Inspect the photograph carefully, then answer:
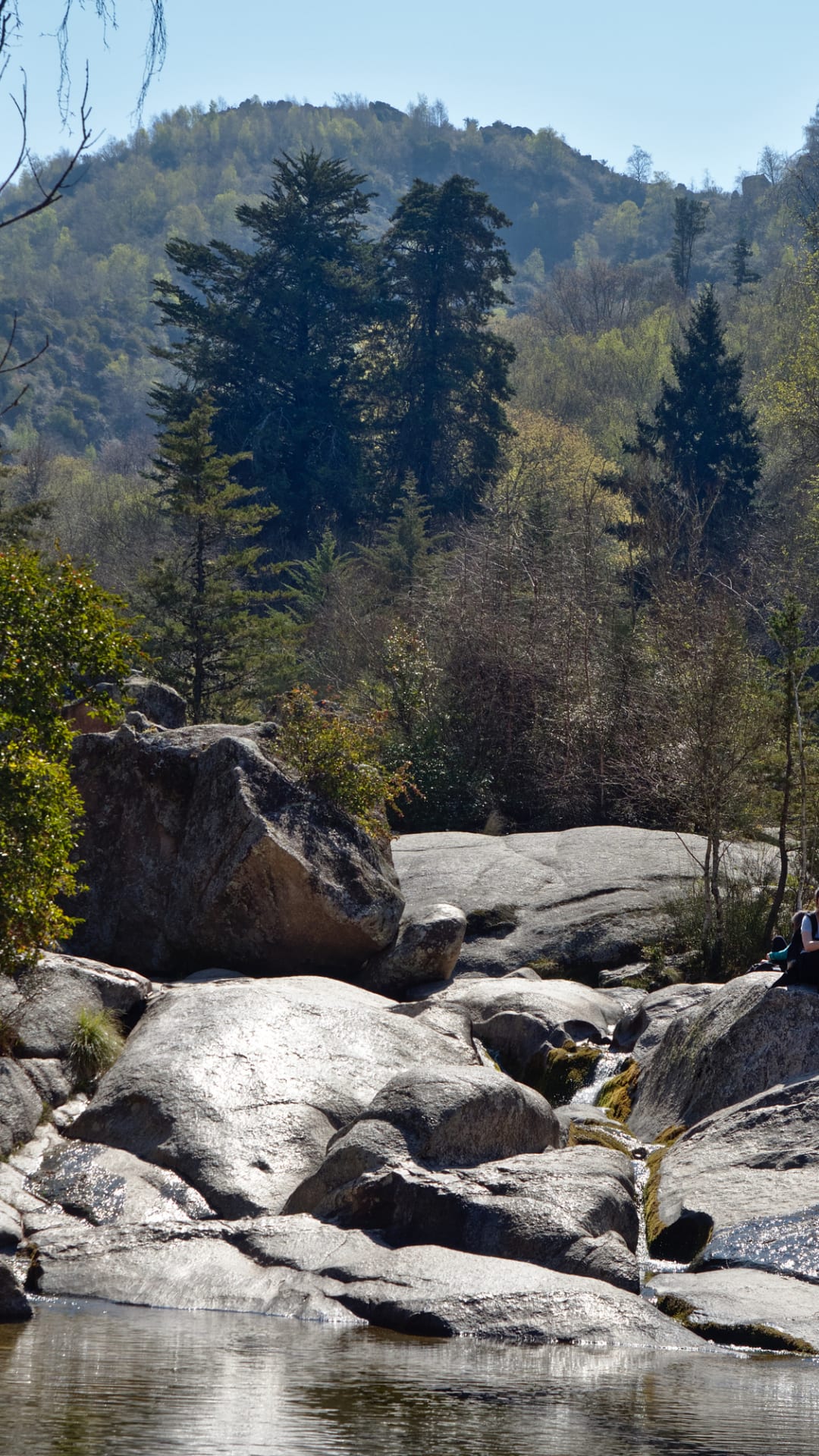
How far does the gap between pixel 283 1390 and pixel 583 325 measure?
73.2m

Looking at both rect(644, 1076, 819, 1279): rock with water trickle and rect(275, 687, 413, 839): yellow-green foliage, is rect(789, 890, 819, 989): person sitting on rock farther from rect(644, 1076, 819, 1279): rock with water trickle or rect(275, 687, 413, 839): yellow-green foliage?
rect(275, 687, 413, 839): yellow-green foliage

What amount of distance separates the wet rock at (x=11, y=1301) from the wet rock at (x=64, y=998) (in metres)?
3.28

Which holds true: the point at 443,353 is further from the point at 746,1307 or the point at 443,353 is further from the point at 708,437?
the point at 746,1307

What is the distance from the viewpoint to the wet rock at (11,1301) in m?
8.30

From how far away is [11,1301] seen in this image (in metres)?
8.35

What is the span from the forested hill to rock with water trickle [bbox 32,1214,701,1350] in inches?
3335

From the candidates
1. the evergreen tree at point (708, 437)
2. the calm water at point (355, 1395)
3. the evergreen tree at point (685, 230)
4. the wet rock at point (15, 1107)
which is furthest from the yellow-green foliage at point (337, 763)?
the evergreen tree at point (685, 230)

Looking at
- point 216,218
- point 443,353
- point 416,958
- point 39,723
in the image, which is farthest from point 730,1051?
point 216,218

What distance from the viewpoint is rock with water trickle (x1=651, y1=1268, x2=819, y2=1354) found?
8.41 meters

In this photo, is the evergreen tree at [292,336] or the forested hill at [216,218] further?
the forested hill at [216,218]

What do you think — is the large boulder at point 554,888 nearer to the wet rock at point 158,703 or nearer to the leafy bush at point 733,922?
the leafy bush at point 733,922

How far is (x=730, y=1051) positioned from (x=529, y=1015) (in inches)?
115

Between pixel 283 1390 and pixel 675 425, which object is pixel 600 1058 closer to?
pixel 283 1390

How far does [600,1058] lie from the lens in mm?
14250
